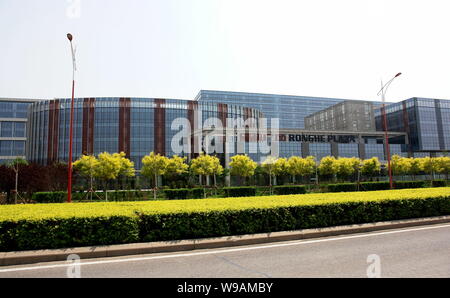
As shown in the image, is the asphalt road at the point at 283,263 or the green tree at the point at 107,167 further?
the green tree at the point at 107,167

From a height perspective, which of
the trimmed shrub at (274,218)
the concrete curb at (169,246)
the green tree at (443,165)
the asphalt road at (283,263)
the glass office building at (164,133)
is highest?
the glass office building at (164,133)

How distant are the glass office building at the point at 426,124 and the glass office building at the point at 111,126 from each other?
2313 inches

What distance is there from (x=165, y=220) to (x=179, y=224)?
396mm

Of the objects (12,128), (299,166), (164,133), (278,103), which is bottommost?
(299,166)

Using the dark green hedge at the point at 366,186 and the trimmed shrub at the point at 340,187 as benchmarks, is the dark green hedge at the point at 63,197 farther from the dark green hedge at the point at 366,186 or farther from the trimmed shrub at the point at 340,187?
the dark green hedge at the point at 366,186

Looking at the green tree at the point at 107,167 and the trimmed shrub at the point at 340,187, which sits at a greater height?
the green tree at the point at 107,167

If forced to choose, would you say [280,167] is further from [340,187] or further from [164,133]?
[164,133]

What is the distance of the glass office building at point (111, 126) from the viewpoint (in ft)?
216

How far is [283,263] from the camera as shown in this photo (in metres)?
5.81

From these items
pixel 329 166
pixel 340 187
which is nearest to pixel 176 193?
pixel 340 187

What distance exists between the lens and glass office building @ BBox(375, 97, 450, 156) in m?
75.9

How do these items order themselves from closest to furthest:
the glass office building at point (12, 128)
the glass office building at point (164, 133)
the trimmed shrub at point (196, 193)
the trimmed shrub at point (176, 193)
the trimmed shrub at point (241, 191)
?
the trimmed shrub at point (176, 193)
the trimmed shrub at point (196, 193)
the trimmed shrub at point (241, 191)
the glass office building at point (164, 133)
the glass office building at point (12, 128)

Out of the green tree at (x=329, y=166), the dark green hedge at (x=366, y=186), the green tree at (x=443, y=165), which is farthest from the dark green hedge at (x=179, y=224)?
the green tree at (x=443, y=165)

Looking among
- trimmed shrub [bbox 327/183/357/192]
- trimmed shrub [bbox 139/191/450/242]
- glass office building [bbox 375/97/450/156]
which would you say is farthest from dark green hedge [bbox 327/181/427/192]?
glass office building [bbox 375/97/450/156]
